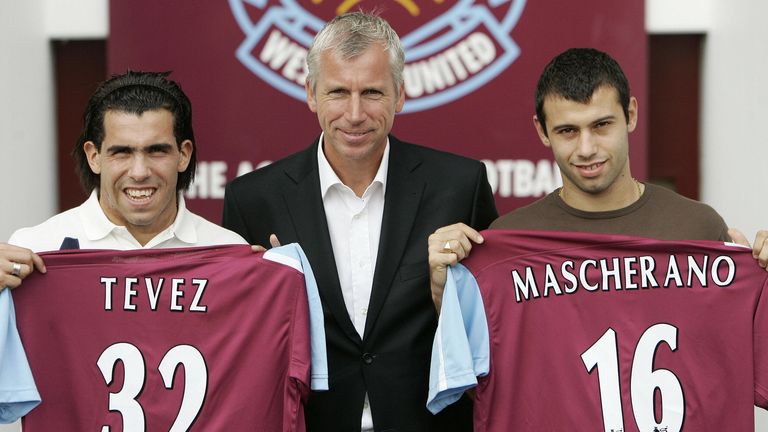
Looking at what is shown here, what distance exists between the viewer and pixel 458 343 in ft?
9.44

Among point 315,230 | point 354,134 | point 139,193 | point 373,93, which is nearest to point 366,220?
point 315,230

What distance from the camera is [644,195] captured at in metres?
2.98

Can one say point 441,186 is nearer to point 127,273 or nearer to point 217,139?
point 127,273

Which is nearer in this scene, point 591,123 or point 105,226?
point 591,123

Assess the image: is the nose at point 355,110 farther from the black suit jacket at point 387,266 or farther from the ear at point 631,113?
the ear at point 631,113

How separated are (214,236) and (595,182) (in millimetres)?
1094

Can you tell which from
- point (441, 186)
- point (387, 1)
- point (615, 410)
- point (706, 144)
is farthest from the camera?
point (706, 144)

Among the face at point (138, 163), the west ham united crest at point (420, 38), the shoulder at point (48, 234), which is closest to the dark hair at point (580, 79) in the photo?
the face at point (138, 163)

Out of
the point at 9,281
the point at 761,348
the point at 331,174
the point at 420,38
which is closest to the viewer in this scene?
the point at 9,281

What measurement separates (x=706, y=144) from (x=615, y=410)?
2.16m

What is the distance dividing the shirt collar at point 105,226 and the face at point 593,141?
1068 mm

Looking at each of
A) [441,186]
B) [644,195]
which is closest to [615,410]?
[644,195]

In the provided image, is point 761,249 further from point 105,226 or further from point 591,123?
point 105,226

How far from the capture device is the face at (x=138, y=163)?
9.60ft
